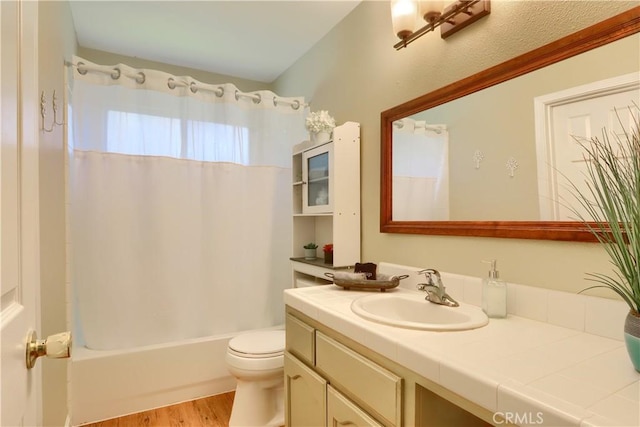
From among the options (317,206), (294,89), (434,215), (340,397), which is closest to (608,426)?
(340,397)

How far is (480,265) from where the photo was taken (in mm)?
1314

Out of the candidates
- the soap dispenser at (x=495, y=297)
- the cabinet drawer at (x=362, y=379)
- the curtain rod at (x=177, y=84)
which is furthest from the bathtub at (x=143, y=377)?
the soap dispenser at (x=495, y=297)

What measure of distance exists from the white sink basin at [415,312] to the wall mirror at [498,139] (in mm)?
303

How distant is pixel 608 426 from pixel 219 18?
251 centimetres

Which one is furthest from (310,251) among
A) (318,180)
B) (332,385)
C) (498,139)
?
(498,139)

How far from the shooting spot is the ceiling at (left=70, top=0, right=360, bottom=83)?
206 centimetres

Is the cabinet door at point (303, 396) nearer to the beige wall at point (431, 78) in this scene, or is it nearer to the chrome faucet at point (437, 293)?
the chrome faucet at point (437, 293)

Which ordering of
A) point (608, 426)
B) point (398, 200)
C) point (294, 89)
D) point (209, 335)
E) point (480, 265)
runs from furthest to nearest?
point (294, 89) → point (209, 335) → point (398, 200) → point (480, 265) → point (608, 426)

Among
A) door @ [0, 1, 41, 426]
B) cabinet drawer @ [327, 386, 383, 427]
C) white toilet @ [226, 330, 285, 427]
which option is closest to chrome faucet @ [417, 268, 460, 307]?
cabinet drawer @ [327, 386, 383, 427]

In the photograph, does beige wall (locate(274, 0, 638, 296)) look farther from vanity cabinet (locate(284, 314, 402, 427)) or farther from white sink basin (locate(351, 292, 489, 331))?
vanity cabinet (locate(284, 314, 402, 427))

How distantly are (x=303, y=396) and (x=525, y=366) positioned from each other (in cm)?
91

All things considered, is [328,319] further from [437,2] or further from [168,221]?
[168,221]

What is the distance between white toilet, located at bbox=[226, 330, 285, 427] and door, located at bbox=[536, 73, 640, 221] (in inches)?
55.8

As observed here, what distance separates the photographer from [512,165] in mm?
1221
